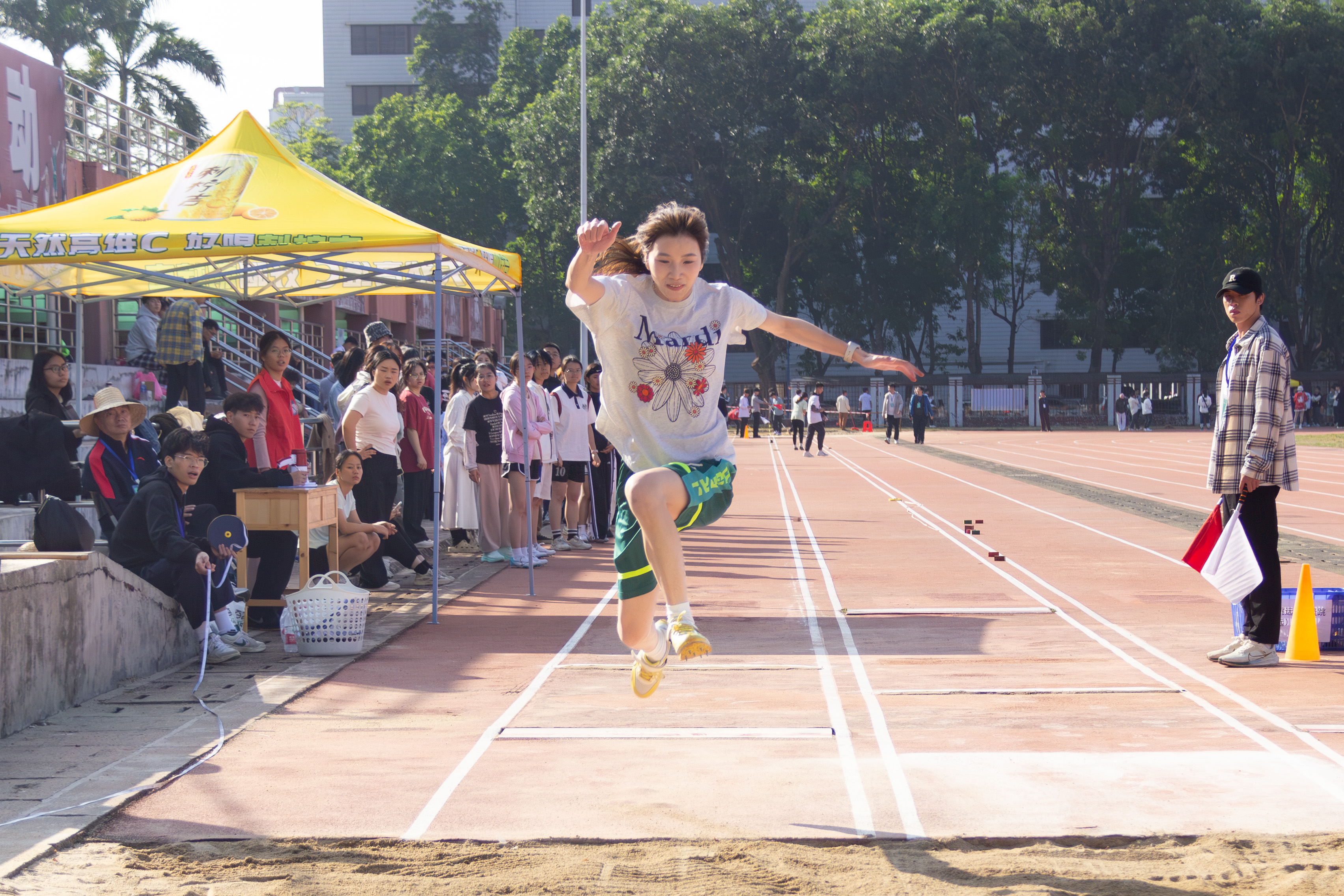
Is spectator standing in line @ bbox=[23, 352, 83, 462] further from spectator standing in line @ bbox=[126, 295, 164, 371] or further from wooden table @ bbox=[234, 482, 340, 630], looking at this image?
spectator standing in line @ bbox=[126, 295, 164, 371]

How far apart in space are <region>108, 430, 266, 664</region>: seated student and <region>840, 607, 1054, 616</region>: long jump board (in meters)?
4.21

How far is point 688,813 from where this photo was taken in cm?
443

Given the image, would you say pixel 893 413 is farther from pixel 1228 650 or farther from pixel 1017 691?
pixel 1017 691

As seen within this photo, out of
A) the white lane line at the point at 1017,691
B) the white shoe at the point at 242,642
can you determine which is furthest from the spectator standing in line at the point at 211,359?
the white lane line at the point at 1017,691

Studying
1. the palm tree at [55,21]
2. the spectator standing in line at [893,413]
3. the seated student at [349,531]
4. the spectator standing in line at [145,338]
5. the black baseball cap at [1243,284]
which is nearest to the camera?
the black baseball cap at [1243,284]

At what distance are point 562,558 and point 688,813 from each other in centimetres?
823

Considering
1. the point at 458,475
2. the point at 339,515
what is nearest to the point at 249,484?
the point at 339,515

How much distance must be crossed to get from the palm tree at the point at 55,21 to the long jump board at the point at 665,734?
38079 mm

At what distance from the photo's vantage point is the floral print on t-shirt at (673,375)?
4.85 meters

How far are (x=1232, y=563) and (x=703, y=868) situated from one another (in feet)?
14.0

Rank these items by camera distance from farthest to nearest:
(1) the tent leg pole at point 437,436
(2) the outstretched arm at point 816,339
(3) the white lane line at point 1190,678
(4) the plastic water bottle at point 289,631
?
(1) the tent leg pole at point 437,436
(4) the plastic water bottle at point 289,631
(2) the outstretched arm at point 816,339
(3) the white lane line at point 1190,678

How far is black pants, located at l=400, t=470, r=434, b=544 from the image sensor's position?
11.6m

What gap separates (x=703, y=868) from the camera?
12.8 ft

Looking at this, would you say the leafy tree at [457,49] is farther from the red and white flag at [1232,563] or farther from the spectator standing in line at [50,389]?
the red and white flag at [1232,563]
